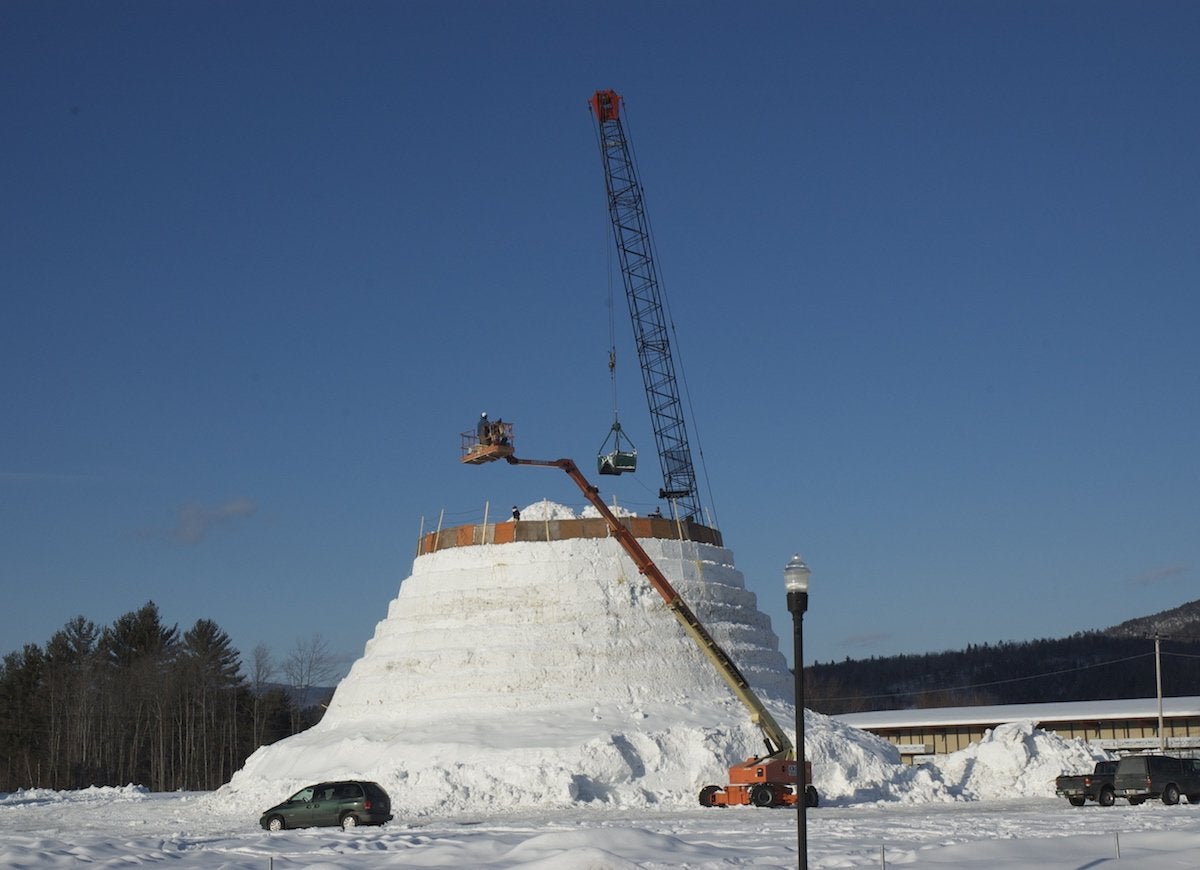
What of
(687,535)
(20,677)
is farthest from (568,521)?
(20,677)

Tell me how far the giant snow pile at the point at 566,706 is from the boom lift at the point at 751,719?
1.86 meters

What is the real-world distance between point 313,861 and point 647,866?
6547 mm

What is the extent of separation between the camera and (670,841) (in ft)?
84.8

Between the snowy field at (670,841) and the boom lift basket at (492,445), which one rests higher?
the boom lift basket at (492,445)

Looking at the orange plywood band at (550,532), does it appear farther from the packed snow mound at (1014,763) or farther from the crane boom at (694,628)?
the packed snow mound at (1014,763)

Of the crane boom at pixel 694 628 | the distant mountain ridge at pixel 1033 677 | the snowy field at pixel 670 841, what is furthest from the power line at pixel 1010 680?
the snowy field at pixel 670 841

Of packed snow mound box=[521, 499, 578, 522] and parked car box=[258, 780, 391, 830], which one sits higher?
packed snow mound box=[521, 499, 578, 522]

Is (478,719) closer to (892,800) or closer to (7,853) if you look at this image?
(892,800)

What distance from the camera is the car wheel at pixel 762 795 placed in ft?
137

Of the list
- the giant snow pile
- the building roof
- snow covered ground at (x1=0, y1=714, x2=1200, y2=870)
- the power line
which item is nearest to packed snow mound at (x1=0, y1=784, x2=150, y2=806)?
snow covered ground at (x1=0, y1=714, x2=1200, y2=870)

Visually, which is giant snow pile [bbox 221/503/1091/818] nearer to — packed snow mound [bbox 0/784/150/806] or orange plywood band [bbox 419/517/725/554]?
orange plywood band [bbox 419/517/725/554]

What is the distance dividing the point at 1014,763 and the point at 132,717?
221 ft

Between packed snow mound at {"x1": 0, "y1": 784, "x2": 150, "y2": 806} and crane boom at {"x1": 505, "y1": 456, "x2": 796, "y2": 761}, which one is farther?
packed snow mound at {"x1": 0, "y1": 784, "x2": 150, "y2": 806}

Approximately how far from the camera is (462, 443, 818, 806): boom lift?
42.3 metres
